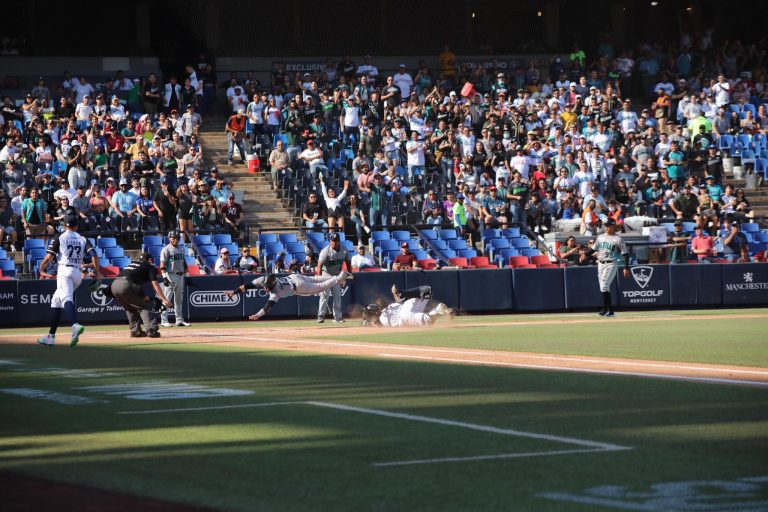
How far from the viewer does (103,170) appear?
30.5 meters

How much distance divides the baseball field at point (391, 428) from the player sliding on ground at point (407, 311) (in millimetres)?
4971

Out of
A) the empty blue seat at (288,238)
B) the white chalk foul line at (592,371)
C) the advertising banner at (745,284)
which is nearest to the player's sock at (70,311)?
the white chalk foul line at (592,371)

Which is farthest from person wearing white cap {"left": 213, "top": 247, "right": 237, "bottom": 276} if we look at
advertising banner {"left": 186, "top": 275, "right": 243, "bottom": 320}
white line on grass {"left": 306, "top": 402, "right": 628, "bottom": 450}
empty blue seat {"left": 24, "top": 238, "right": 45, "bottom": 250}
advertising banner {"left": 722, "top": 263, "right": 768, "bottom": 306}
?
white line on grass {"left": 306, "top": 402, "right": 628, "bottom": 450}

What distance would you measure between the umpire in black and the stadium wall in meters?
6.58

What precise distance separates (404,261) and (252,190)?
6255 mm

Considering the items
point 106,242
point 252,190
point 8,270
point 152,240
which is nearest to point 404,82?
point 252,190

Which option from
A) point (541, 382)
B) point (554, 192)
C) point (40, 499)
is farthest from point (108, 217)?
point (40, 499)

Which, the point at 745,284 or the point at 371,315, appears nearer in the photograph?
the point at 371,315

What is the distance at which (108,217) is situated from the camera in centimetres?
2975

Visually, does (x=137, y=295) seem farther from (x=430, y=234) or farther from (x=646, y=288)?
(x=646, y=288)

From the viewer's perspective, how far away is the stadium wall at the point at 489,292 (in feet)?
91.9

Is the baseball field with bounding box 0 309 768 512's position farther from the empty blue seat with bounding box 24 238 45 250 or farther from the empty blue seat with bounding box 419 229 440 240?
the empty blue seat with bounding box 419 229 440 240

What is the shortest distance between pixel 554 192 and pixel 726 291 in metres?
5.61

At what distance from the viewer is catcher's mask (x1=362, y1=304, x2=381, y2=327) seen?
23.9m
